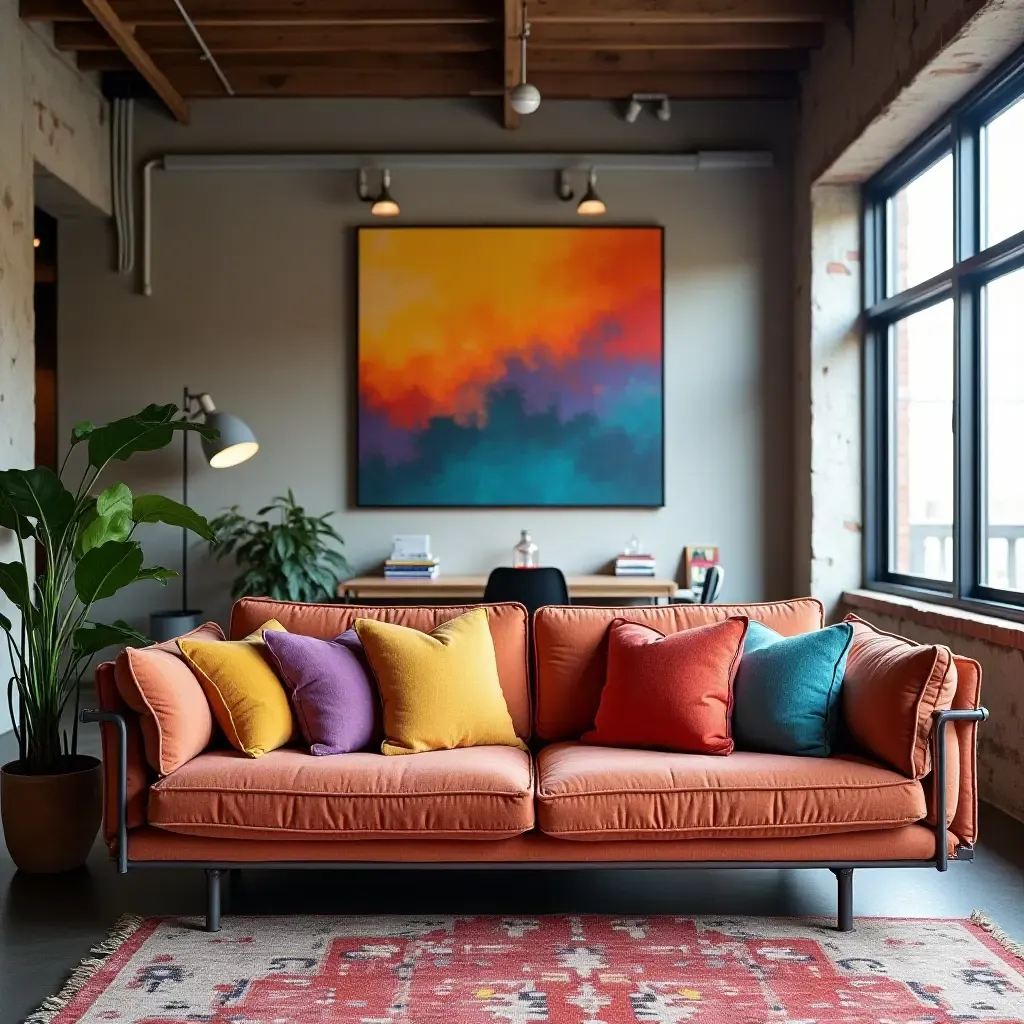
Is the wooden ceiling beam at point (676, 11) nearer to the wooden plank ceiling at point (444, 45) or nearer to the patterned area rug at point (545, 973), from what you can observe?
the wooden plank ceiling at point (444, 45)

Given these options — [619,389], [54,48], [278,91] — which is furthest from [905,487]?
[54,48]

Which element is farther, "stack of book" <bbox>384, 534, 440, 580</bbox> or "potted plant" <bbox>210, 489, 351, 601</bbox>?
"stack of book" <bbox>384, 534, 440, 580</bbox>

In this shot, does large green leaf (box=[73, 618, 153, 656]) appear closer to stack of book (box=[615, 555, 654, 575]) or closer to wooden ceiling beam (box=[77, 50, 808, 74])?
stack of book (box=[615, 555, 654, 575])

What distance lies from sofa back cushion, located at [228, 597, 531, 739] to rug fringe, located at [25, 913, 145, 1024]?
3.02 ft

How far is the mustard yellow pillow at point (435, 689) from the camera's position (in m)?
3.03

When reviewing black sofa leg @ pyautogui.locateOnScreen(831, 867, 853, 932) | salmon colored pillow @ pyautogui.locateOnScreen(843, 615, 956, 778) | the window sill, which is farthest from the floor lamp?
black sofa leg @ pyautogui.locateOnScreen(831, 867, 853, 932)

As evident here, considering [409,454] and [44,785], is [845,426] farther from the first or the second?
[44,785]

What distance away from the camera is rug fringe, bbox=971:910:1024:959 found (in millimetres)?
2670

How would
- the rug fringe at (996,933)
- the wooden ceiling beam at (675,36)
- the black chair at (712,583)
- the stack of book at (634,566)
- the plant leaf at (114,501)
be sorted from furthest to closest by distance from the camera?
1. the stack of book at (634,566)
2. the wooden ceiling beam at (675,36)
3. the black chair at (712,583)
4. the plant leaf at (114,501)
5. the rug fringe at (996,933)

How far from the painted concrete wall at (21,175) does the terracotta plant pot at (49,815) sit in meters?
2.04

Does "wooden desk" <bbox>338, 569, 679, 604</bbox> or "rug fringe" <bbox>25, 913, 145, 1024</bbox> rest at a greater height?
"wooden desk" <bbox>338, 569, 679, 604</bbox>

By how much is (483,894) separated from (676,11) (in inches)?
163

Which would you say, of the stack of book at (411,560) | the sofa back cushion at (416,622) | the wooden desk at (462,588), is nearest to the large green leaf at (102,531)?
the sofa back cushion at (416,622)

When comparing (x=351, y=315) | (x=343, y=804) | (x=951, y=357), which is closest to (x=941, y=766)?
(x=343, y=804)
